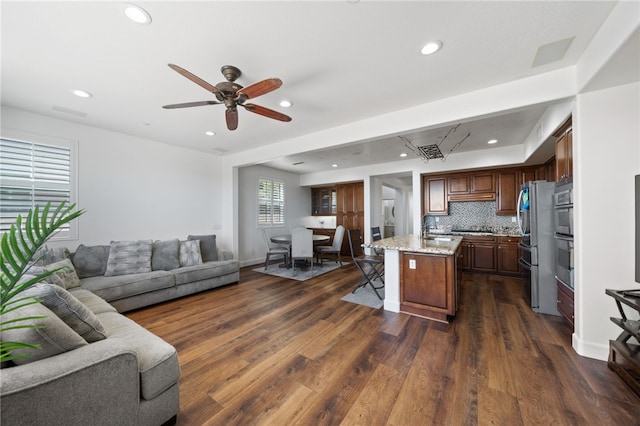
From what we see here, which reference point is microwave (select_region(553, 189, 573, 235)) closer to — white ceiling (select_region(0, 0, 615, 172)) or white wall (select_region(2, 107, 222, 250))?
white ceiling (select_region(0, 0, 615, 172))

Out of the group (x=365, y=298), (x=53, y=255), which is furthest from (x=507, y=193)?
(x=53, y=255)

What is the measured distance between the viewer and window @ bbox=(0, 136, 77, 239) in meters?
3.04

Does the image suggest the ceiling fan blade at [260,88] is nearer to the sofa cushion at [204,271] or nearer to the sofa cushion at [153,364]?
the sofa cushion at [153,364]

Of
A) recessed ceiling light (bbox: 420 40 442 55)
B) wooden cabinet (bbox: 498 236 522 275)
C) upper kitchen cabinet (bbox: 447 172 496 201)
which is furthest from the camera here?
upper kitchen cabinet (bbox: 447 172 496 201)

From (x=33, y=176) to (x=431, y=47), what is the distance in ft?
16.2

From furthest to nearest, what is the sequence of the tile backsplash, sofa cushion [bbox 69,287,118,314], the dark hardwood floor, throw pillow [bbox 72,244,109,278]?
the tile backsplash
throw pillow [bbox 72,244,109,278]
sofa cushion [bbox 69,287,118,314]
the dark hardwood floor

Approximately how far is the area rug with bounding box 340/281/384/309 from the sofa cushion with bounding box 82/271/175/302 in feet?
8.56

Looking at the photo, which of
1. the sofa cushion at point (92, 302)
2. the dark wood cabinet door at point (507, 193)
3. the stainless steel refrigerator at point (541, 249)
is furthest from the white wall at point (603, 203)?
the sofa cushion at point (92, 302)

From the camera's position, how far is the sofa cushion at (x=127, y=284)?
2.94 meters

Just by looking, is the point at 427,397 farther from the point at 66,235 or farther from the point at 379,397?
the point at 66,235

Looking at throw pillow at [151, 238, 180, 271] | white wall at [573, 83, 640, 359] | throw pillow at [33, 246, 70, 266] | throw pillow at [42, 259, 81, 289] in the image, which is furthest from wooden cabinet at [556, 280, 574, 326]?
throw pillow at [33, 246, 70, 266]

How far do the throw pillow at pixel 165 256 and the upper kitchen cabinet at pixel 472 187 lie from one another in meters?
5.52

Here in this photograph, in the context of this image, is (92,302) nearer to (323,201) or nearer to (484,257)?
(484,257)

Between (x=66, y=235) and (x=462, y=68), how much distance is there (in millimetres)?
5352
